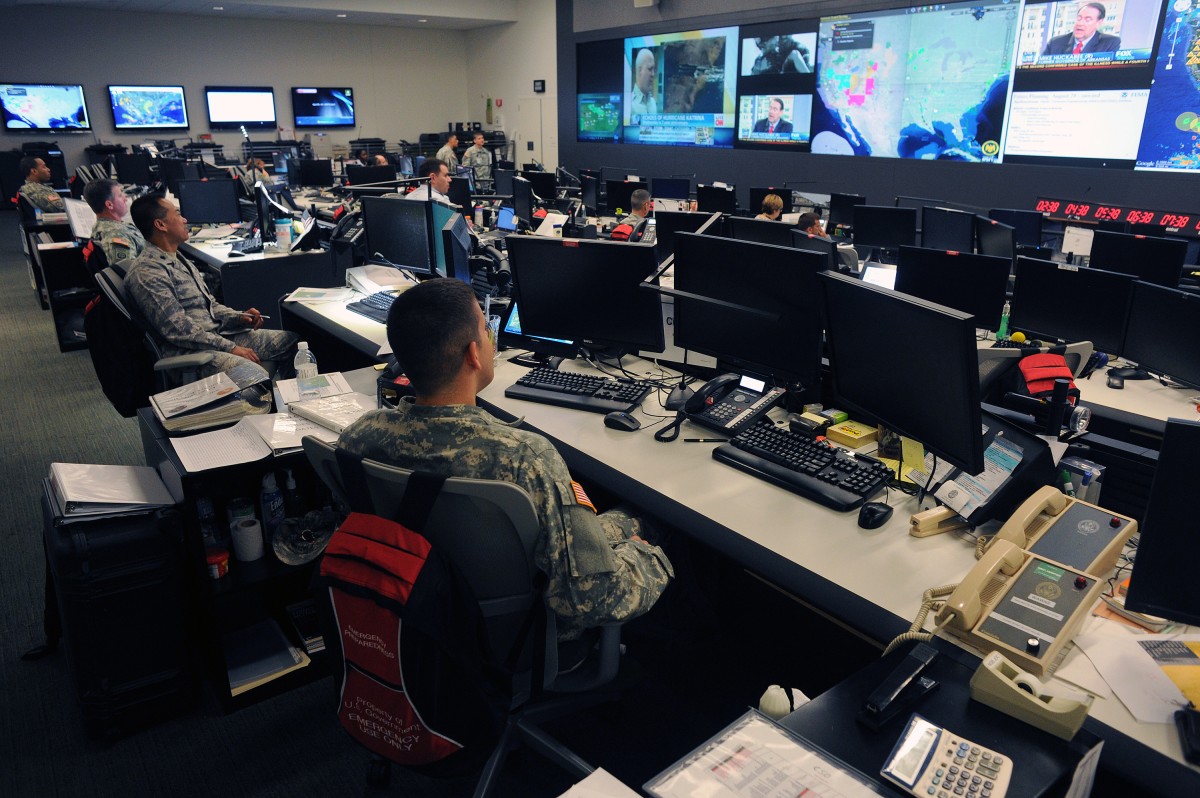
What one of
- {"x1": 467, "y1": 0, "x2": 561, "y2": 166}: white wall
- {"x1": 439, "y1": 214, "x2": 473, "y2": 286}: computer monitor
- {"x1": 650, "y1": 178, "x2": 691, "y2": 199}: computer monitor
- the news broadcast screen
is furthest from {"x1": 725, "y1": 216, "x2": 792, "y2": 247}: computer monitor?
{"x1": 467, "y1": 0, "x2": 561, "y2": 166}: white wall

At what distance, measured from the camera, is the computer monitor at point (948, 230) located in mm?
4496

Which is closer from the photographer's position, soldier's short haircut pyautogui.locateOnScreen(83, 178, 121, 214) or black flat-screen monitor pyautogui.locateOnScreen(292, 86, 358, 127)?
soldier's short haircut pyautogui.locateOnScreen(83, 178, 121, 214)

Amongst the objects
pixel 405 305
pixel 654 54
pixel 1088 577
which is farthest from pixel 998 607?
pixel 654 54

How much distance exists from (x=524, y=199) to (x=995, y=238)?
3393mm

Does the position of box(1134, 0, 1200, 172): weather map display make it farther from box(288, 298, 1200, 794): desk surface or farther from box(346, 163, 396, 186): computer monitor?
box(346, 163, 396, 186): computer monitor

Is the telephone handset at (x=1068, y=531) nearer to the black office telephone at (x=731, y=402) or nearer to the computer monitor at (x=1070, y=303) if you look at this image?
the black office telephone at (x=731, y=402)

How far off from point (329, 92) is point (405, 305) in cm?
1366

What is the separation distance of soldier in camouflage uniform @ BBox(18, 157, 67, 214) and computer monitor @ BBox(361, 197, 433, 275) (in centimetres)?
469

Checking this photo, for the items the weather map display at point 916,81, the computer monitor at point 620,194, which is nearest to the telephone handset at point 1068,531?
the computer monitor at point 620,194

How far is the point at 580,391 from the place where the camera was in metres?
2.42

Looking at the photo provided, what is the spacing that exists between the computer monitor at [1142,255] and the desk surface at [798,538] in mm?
2672

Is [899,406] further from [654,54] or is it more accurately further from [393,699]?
[654,54]

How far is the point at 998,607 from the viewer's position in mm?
1282

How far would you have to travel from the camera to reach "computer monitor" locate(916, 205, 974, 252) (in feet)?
14.8
